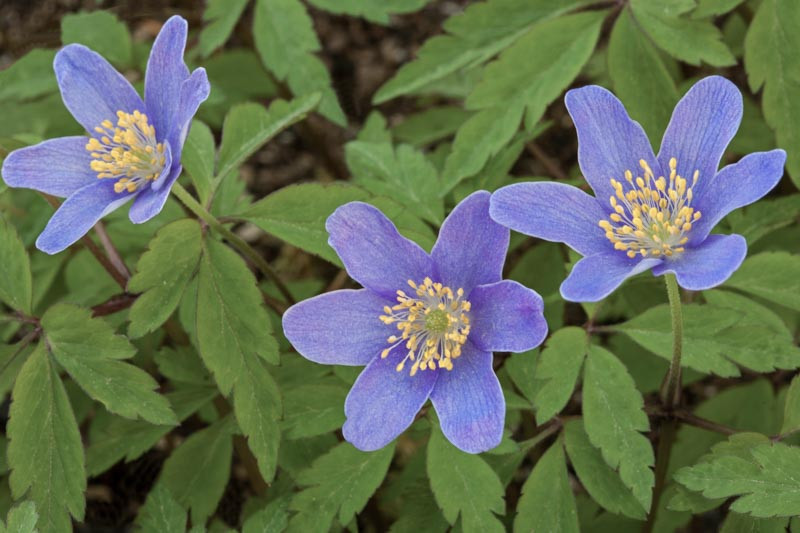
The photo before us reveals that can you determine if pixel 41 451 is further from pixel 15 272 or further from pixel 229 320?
pixel 229 320

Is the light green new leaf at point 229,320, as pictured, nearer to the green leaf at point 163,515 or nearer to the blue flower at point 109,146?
the blue flower at point 109,146

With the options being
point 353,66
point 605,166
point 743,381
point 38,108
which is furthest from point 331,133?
point 605,166

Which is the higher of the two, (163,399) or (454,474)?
(163,399)

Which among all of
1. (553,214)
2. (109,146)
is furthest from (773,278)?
(109,146)

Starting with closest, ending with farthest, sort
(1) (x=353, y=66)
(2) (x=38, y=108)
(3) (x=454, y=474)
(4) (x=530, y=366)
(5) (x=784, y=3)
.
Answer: (3) (x=454, y=474) < (4) (x=530, y=366) < (5) (x=784, y=3) < (2) (x=38, y=108) < (1) (x=353, y=66)

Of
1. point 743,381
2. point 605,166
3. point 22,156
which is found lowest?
point 743,381

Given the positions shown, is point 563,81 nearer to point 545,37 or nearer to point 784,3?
point 545,37

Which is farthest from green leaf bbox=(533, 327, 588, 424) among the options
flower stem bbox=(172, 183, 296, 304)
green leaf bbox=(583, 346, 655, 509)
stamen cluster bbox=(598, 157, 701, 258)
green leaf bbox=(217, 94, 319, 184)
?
green leaf bbox=(217, 94, 319, 184)

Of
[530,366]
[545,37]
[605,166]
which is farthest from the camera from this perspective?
[545,37]
